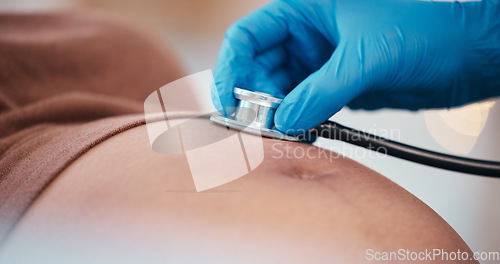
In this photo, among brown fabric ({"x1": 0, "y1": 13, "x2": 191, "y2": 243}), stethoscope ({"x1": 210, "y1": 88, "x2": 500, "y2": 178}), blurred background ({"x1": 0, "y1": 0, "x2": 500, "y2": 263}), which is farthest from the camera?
blurred background ({"x1": 0, "y1": 0, "x2": 500, "y2": 263})

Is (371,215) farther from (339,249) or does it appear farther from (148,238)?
(148,238)

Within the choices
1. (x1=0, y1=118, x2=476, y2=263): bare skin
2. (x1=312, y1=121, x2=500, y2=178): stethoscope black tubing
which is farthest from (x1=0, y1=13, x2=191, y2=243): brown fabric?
(x1=312, y1=121, x2=500, y2=178): stethoscope black tubing

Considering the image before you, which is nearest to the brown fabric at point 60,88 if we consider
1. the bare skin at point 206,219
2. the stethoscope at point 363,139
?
the bare skin at point 206,219

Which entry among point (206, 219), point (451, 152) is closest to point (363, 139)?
point (206, 219)

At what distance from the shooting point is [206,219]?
36 cm

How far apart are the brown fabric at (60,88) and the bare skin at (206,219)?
45mm

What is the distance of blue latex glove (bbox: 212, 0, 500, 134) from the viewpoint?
633 mm

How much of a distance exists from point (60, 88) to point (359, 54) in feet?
2.52

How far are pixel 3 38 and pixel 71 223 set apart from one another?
78 cm

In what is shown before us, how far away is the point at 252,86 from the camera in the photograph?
746mm

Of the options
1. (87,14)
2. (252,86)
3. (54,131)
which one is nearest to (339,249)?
(252,86)

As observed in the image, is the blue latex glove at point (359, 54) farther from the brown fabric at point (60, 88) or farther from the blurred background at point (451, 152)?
the blurred background at point (451, 152)

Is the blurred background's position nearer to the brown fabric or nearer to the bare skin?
the brown fabric

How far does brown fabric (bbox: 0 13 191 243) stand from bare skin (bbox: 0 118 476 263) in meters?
0.05
